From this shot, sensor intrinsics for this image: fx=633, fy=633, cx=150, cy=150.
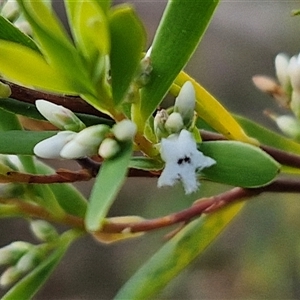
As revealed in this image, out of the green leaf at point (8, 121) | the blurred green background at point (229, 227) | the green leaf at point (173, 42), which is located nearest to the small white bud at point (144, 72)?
the green leaf at point (173, 42)

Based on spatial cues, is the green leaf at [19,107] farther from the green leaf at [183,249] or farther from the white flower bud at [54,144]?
the green leaf at [183,249]

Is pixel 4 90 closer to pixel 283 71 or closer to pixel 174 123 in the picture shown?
pixel 174 123

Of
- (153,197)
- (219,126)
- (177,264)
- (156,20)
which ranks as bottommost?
(153,197)

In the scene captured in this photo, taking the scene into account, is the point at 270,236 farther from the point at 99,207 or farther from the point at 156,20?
the point at 99,207

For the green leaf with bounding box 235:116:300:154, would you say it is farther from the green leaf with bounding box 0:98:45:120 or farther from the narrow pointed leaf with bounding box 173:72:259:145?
the green leaf with bounding box 0:98:45:120

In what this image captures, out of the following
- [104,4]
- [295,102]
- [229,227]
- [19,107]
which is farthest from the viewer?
[229,227]

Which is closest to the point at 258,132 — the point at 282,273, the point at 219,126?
the point at 219,126

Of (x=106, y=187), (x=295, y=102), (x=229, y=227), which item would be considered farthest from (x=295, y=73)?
(x=229, y=227)
